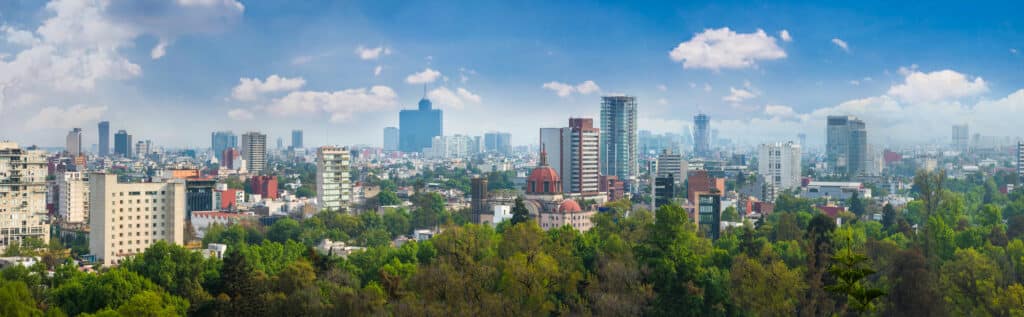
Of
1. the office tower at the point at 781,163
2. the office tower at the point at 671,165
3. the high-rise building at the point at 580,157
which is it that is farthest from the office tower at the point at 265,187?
the office tower at the point at 781,163

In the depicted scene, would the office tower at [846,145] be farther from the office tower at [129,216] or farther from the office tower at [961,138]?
the office tower at [129,216]

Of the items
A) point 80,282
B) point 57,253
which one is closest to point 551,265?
point 80,282

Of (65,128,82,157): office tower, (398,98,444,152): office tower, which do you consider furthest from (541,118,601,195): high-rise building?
(398,98,444,152): office tower

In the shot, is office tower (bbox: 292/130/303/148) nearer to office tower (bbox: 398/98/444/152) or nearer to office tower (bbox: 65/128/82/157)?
office tower (bbox: 398/98/444/152)

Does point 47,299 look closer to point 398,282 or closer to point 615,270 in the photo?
point 398,282

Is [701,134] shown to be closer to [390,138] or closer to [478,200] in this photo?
[390,138]

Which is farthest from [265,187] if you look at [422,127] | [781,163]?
[422,127]
